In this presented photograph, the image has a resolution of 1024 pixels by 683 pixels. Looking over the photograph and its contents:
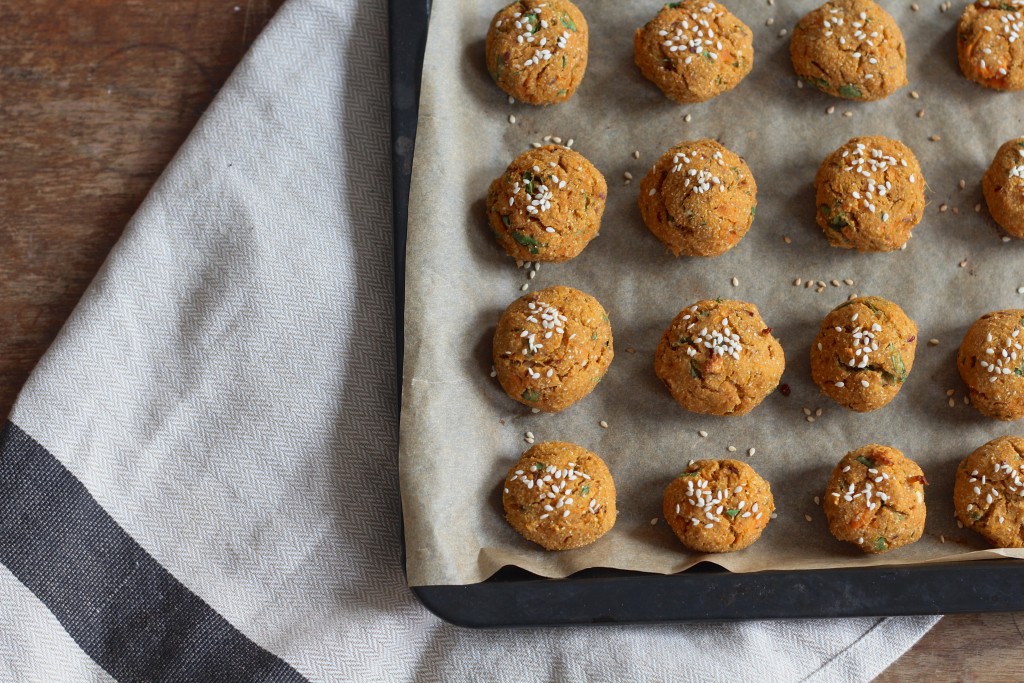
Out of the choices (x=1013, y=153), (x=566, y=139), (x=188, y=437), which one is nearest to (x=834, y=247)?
(x=1013, y=153)

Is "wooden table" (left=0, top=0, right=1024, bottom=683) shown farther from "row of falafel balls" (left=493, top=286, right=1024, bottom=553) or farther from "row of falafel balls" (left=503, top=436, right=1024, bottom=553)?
"row of falafel balls" (left=503, top=436, right=1024, bottom=553)

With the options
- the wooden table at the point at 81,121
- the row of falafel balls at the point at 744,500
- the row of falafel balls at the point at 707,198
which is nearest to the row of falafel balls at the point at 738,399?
the row of falafel balls at the point at 744,500

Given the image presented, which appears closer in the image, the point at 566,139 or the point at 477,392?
the point at 477,392

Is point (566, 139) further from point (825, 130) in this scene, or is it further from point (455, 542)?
point (455, 542)

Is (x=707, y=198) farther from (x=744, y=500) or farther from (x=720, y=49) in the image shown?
(x=744, y=500)

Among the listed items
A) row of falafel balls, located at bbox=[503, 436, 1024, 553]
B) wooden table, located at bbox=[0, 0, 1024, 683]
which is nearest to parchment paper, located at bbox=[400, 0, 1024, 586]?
row of falafel balls, located at bbox=[503, 436, 1024, 553]

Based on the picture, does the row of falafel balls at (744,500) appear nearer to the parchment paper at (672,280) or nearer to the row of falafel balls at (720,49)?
the parchment paper at (672,280)

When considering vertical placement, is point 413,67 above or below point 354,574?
above

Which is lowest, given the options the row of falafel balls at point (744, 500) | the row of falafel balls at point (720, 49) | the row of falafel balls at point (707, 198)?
the row of falafel balls at point (744, 500)
